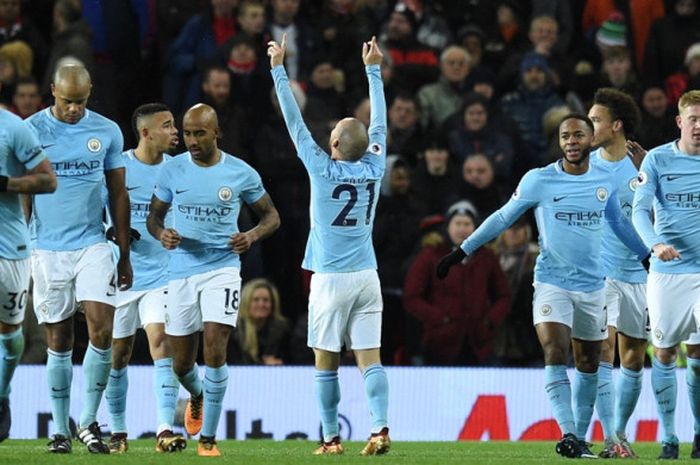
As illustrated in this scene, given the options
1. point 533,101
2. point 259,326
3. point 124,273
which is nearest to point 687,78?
point 533,101

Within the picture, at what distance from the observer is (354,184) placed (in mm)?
13477

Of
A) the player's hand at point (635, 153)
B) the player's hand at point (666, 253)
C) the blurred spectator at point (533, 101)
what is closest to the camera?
the player's hand at point (666, 253)

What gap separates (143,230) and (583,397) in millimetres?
4024

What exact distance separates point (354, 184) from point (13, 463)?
11.1 ft

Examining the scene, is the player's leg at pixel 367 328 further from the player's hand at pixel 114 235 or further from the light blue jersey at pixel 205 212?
the player's hand at pixel 114 235

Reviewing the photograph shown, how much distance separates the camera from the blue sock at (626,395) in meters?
14.5

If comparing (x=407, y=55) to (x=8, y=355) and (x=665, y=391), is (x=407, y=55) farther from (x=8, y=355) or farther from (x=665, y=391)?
(x=8, y=355)

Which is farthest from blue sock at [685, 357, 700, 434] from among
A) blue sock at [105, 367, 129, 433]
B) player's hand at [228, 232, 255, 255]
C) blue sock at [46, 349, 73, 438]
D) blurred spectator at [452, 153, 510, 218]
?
blurred spectator at [452, 153, 510, 218]

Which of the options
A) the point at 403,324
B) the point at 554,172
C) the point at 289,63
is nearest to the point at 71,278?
the point at 554,172

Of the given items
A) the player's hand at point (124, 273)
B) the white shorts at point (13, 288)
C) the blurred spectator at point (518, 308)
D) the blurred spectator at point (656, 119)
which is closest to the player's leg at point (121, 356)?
the player's hand at point (124, 273)

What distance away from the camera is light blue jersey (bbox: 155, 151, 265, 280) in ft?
44.5

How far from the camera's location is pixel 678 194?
44.4ft

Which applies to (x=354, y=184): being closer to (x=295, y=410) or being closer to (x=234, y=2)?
(x=295, y=410)

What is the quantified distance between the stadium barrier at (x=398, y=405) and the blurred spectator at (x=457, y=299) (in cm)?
→ 105
